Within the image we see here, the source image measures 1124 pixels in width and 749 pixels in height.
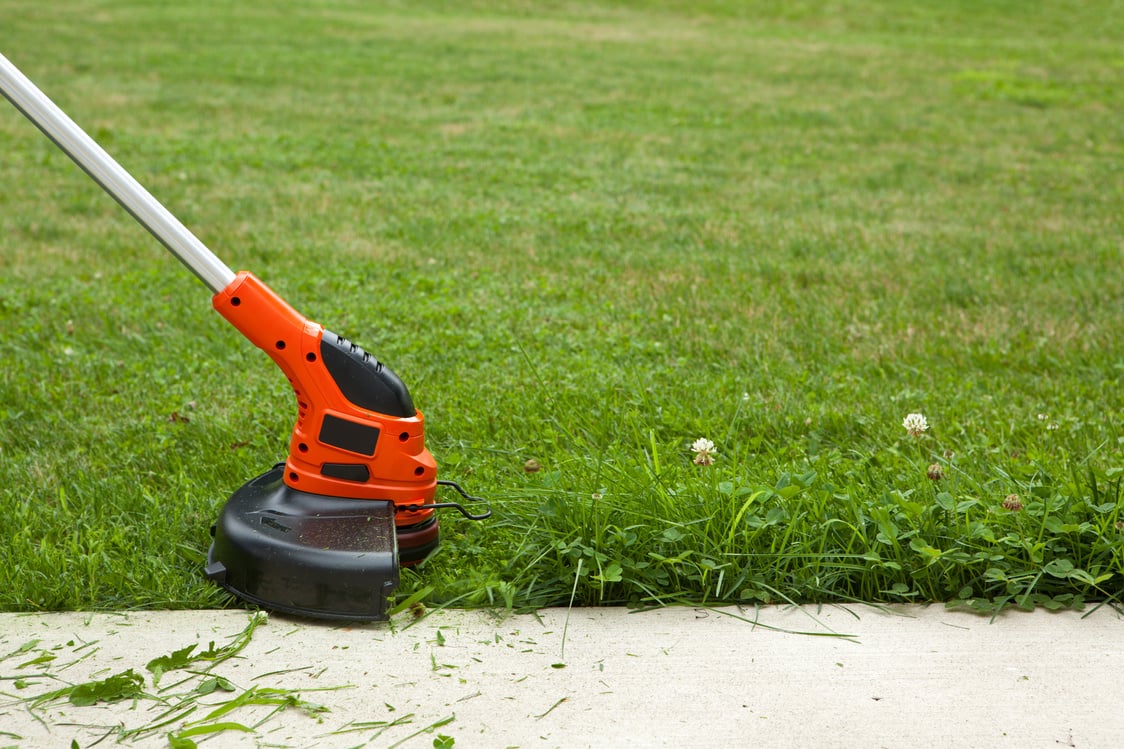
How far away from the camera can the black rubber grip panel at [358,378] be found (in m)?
2.60

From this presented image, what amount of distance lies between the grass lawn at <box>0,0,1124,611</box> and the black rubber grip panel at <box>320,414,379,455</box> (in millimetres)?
346

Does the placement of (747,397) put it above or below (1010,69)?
below

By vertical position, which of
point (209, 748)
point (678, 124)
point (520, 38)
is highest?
point (520, 38)

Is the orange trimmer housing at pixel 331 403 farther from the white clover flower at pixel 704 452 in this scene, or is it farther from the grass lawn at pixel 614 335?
the white clover flower at pixel 704 452

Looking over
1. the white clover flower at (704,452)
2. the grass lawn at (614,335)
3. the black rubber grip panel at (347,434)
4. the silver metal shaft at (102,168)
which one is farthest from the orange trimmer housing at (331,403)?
the white clover flower at (704,452)

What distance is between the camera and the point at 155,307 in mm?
4906

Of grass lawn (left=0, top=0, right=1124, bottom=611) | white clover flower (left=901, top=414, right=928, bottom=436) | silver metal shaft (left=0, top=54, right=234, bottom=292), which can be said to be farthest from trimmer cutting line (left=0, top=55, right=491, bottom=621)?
white clover flower (left=901, top=414, right=928, bottom=436)

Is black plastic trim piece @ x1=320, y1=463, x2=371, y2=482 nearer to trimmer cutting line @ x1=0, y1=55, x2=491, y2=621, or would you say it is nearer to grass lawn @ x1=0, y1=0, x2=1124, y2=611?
trimmer cutting line @ x1=0, y1=55, x2=491, y2=621

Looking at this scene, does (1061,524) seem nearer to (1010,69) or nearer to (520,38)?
(1010,69)

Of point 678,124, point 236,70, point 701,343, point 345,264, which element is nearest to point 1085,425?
point 701,343

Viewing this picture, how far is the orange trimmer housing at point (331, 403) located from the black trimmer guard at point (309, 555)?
6 cm

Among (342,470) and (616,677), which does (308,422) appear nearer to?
(342,470)

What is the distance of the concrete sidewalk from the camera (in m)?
2.06

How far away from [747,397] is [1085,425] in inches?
42.3
